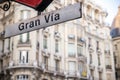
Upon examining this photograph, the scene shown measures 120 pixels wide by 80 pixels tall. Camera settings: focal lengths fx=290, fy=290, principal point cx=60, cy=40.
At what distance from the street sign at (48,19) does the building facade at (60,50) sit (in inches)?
1215

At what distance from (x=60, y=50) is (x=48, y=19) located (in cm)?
3738

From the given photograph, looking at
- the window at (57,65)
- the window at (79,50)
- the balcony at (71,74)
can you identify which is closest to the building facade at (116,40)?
the window at (79,50)

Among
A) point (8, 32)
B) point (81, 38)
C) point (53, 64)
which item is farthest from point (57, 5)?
point (8, 32)

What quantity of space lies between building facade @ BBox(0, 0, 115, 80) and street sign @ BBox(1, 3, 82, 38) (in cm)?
3087

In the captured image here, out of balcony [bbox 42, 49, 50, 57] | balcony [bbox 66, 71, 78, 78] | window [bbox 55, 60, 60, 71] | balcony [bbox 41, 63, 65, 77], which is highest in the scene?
balcony [bbox 42, 49, 50, 57]

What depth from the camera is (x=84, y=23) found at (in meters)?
49.2

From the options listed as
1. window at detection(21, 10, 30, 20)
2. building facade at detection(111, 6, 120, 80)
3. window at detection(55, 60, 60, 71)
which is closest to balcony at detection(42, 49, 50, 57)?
window at detection(55, 60, 60, 71)

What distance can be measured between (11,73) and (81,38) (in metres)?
13.8

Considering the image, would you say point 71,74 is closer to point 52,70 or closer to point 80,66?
point 80,66

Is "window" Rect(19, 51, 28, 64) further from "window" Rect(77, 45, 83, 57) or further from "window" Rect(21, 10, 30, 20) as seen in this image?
"window" Rect(77, 45, 83, 57)

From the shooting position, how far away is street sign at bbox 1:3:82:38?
19.7 ft

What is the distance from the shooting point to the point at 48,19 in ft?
20.6

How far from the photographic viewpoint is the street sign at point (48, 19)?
5992 millimetres

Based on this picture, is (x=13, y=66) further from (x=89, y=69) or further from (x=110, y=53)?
(x=110, y=53)
